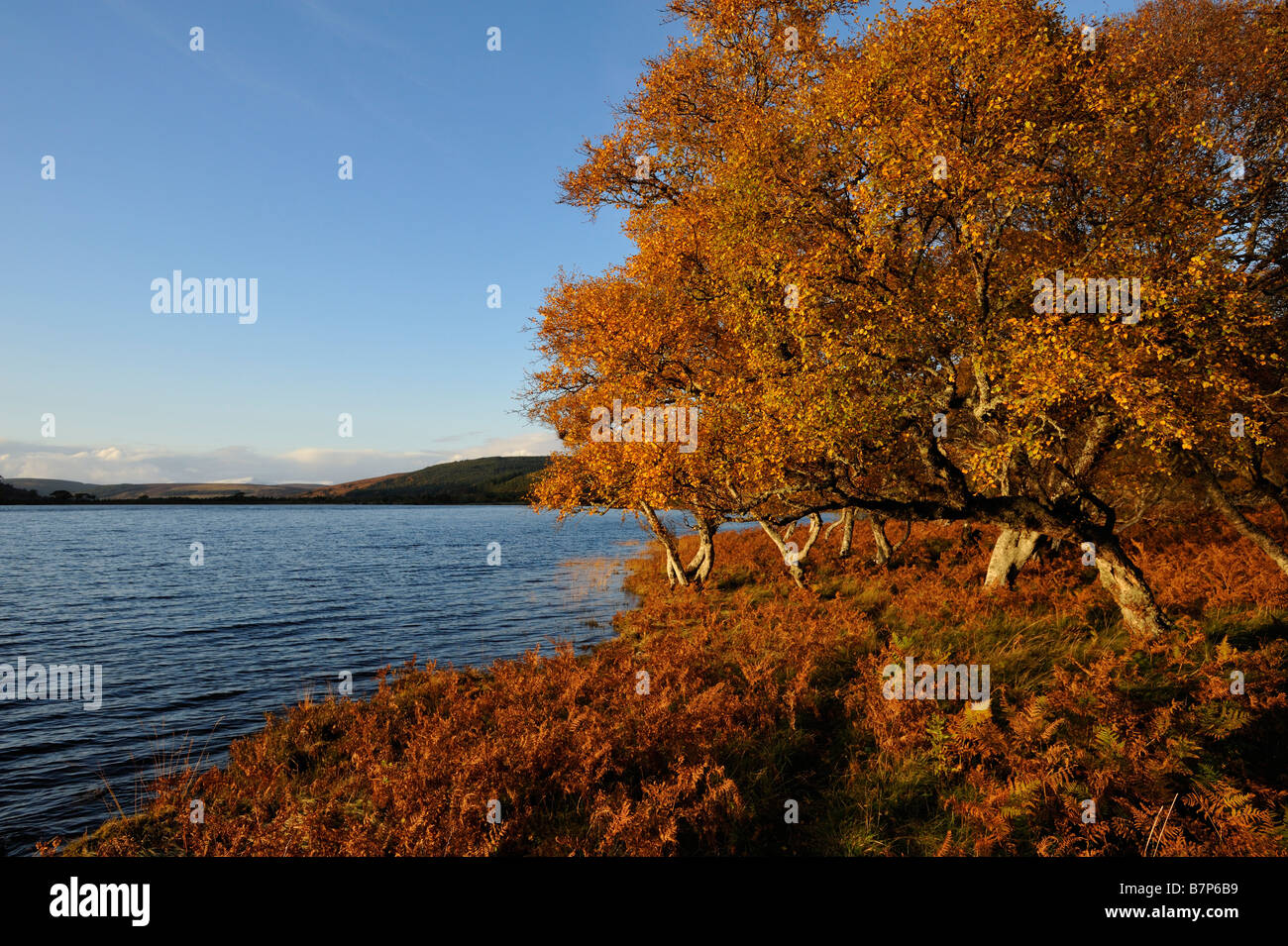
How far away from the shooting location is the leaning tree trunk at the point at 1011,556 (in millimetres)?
19031

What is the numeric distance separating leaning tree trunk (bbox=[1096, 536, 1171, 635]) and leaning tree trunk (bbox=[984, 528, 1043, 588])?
149 inches

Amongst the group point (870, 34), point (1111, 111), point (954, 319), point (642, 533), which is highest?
point (870, 34)

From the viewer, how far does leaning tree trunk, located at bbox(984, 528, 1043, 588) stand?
19031 millimetres

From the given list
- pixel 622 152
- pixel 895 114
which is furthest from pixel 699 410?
pixel 622 152

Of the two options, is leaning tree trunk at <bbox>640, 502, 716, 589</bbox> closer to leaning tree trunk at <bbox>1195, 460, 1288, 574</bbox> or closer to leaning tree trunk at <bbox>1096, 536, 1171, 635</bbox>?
leaning tree trunk at <bbox>1096, 536, 1171, 635</bbox>

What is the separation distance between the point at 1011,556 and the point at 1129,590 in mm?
4800

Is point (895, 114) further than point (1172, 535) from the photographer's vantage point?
No

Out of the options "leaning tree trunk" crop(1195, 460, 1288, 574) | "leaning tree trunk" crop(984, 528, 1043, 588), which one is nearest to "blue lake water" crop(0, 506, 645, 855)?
"leaning tree trunk" crop(984, 528, 1043, 588)

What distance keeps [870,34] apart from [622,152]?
10.1 meters

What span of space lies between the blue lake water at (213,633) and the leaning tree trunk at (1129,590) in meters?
16.1

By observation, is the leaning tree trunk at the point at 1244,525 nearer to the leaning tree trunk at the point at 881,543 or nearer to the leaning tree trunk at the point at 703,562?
the leaning tree trunk at the point at 881,543
